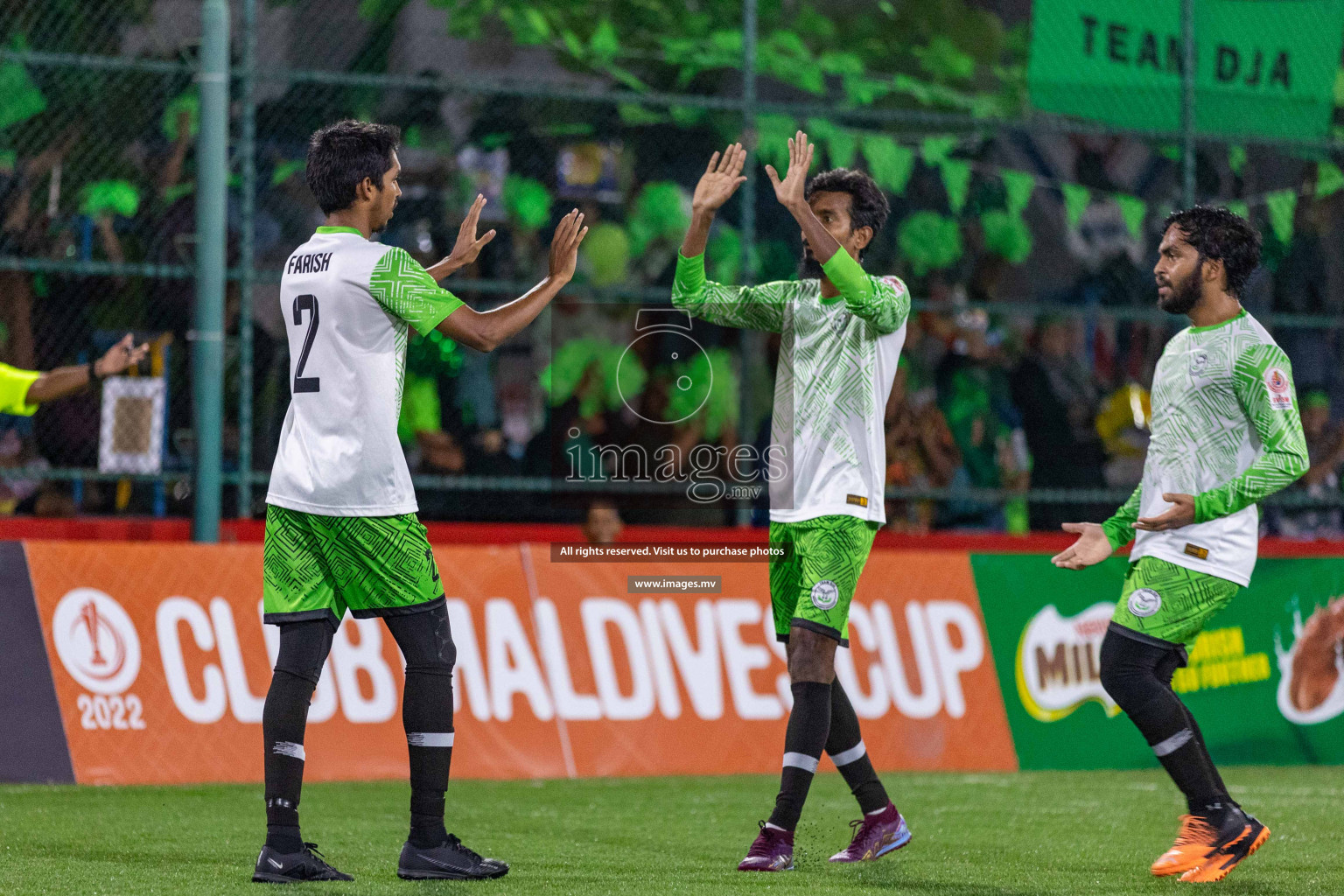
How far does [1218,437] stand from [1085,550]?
586 mm

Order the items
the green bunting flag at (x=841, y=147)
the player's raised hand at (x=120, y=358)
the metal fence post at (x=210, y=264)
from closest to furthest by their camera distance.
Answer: the player's raised hand at (x=120, y=358)
the metal fence post at (x=210, y=264)
the green bunting flag at (x=841, y=147)

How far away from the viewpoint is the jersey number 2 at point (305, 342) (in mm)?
5199

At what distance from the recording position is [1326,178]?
12.5 m

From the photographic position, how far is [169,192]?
10.2 metres

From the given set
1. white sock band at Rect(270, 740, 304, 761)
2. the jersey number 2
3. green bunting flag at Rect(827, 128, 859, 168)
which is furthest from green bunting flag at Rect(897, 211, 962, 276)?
white sock band at Rect(270, 740, 304, 761)

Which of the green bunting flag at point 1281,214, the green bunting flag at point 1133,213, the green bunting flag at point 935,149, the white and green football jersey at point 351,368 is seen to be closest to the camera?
the white and green football jersey at point 351,368

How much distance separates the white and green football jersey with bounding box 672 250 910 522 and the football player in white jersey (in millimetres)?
1061

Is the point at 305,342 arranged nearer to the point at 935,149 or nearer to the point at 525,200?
the point at 525,200

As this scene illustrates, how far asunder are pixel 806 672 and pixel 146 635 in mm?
4008

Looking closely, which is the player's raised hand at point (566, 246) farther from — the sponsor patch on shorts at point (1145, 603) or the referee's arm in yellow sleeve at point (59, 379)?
the sponsor patch on shorts at point (1145, 603)

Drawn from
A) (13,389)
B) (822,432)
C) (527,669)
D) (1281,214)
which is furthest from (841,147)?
(13,389)

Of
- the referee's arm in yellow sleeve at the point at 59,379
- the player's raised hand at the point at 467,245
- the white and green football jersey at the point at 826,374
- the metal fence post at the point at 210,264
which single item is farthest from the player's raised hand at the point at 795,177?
the metal fence post at the point at 210,264

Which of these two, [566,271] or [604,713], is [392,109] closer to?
[604,713]

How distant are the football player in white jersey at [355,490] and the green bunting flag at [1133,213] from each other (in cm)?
801
